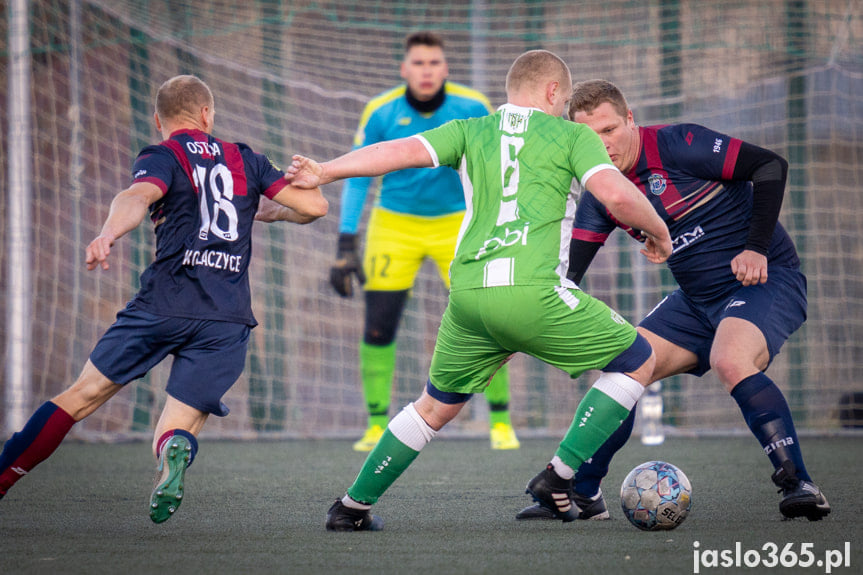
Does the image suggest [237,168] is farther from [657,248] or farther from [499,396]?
[499,396]

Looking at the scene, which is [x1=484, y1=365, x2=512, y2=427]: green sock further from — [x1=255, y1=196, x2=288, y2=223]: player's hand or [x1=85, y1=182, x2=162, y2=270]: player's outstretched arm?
[x1=85, y1=182, x2=162, y2=270]: player's outstretched arm

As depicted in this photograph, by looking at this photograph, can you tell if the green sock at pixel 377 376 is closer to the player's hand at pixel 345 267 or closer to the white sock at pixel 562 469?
the player's hand at pixel 345 267

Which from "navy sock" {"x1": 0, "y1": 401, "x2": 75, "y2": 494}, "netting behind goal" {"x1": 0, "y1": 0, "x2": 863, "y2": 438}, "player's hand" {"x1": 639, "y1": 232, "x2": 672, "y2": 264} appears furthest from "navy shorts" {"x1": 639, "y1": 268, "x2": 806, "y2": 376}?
"netting behind goal" {"x1": 0, "y1": 0, "x2": 863, "y2": 438}

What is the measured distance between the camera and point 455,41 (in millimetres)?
8508

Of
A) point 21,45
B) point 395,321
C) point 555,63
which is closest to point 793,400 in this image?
point 395,321

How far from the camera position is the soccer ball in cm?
323

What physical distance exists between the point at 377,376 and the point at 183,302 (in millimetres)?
3083

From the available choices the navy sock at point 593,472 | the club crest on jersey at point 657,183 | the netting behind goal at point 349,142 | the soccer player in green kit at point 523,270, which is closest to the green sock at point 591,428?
the soccer player in green kit at point 523,270

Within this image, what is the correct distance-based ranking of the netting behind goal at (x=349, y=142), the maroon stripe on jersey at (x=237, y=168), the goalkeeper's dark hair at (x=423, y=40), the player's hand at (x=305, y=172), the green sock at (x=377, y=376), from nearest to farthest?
the player's hand at (x=305, y=172)
the maroon stripe on jersey at (x=237, y=168)
the goalkeeper's dark hair at (x=423, y=40)
the green sock at (x=377, y=376)
the netting behind goal at (x=349, y=142)

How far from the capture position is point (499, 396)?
6.30 metres

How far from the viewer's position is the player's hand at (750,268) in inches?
140

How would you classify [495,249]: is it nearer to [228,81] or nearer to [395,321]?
[395,321]

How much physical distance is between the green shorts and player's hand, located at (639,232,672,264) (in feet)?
0.75

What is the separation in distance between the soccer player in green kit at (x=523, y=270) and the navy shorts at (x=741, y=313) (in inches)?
20.9
